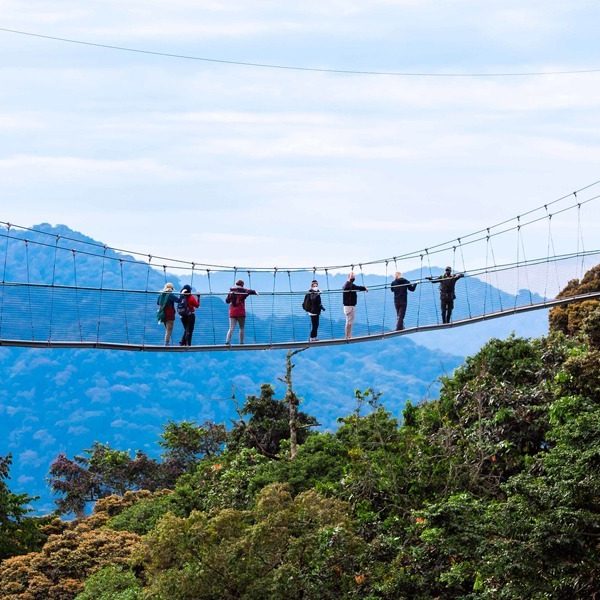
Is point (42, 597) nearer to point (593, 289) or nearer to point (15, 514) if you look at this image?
point (15, 514)

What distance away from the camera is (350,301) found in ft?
83.5

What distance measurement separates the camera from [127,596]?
23688 millimetres

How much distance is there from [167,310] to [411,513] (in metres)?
5.48

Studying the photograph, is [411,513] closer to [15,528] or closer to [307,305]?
[307,305]

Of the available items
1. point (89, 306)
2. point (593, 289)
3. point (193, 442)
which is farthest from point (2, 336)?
point (89, 306)

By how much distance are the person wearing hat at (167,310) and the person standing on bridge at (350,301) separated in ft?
10.2

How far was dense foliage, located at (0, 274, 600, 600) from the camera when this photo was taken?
69.3 ft

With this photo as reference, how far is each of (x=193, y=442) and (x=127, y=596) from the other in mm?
24355

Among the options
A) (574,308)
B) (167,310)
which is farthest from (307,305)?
(574,308)

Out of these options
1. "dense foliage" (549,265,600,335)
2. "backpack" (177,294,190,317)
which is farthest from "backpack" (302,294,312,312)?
"dense foliage" (549,265,600,335)

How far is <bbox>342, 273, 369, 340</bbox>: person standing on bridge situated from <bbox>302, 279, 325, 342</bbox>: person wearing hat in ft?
1.48

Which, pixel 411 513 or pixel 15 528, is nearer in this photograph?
pixel 411 513

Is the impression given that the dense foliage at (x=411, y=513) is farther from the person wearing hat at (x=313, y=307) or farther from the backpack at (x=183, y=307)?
the backpack at (x=183, y=307)

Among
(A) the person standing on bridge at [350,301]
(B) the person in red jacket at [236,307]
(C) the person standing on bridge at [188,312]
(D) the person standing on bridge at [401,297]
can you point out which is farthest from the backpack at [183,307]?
(D) the person standing on bridge at [401,297]
